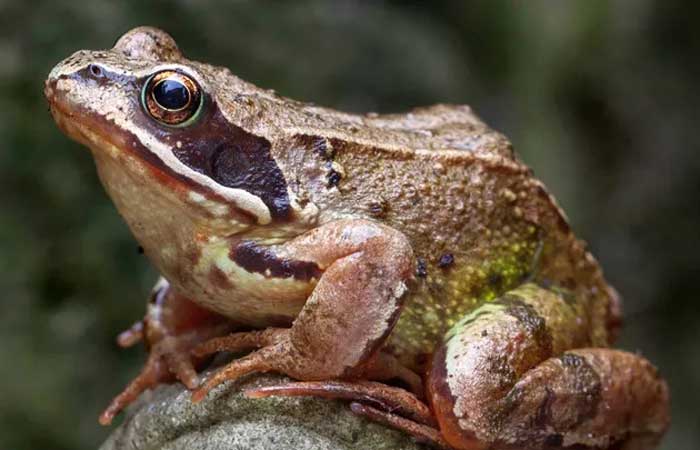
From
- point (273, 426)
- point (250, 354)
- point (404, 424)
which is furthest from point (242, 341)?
point (404, 424)

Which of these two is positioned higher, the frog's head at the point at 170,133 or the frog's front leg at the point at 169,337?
the frog's head at the point at 170,133

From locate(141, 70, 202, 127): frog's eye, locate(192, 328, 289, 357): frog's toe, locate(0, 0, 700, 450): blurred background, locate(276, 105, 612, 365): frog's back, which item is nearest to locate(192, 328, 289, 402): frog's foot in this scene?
locate(192, 328, 289, 357): frog's toe

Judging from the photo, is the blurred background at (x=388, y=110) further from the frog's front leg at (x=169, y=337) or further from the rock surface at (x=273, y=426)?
the rock surface at (x=273, y=426)

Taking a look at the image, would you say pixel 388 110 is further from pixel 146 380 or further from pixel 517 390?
pixel 517 390

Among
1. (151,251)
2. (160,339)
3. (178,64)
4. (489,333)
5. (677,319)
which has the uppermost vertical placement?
(677,319)

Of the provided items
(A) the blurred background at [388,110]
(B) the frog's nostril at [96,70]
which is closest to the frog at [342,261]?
(B) the frog's nostril at [96,70]

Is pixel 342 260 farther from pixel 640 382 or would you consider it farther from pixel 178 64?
pixel 640 382

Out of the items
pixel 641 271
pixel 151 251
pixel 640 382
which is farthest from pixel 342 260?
pixel 641 271

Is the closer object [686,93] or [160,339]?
[160,339]
